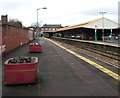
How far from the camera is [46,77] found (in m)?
6.92

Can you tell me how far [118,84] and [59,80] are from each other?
7.73 feet

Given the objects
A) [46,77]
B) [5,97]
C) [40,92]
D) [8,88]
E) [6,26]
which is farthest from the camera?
[6,26]

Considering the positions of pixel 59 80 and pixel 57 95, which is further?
pixel 59 80

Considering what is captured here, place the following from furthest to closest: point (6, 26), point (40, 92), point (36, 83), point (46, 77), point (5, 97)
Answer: point (6, 26)
point (46, 77)
point (36, 83)
point (40, 92)
point (5, 97)

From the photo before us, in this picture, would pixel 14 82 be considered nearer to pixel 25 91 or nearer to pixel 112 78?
pixel 25 91

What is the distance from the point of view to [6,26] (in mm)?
15281

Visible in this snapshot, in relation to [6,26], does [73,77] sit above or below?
below

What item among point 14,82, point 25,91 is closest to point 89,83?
point 25,91

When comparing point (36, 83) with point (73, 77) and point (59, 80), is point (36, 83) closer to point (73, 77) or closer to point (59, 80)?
point (59, 80)

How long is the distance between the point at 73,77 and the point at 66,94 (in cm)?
201

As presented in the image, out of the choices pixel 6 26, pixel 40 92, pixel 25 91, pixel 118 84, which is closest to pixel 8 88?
pixel 25 91

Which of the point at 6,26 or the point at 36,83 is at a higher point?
the point at 6,26

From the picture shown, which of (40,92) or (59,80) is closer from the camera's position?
(40,92)

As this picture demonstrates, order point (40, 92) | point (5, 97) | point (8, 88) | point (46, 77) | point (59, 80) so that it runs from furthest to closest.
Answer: point (46, 77)
point (59, 80)
point (8, 88)
point (40, 92)
point (5, 97)
